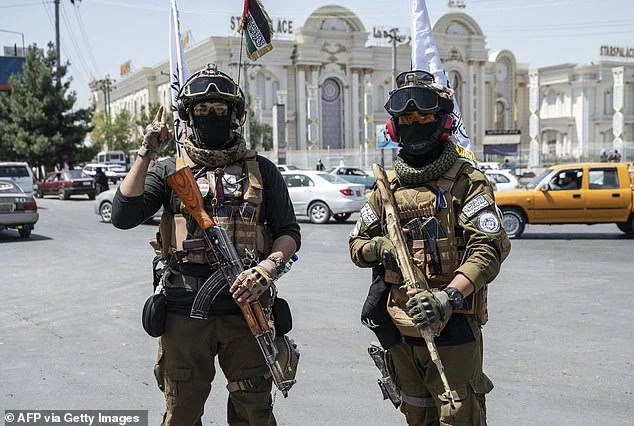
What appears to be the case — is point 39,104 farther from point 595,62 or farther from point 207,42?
point 595,62

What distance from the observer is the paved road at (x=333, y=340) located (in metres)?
4.78

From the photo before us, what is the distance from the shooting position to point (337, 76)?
215 ft

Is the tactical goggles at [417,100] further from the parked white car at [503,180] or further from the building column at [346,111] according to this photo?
the building column at [346,111]

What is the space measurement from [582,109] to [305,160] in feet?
111

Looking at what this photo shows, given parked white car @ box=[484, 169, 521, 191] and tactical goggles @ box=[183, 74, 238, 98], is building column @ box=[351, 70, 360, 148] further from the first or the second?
tactical goggles @ box=[183, 74, 238, 98]

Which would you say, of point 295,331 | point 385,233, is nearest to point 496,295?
point 295,331

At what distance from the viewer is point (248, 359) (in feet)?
11.2

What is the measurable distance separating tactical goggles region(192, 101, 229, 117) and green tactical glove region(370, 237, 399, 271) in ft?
Result: 3.23

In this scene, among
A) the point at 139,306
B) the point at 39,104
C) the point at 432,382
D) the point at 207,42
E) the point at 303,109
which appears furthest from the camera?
the point at 303,109

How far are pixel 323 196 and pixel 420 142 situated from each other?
15.4 metres

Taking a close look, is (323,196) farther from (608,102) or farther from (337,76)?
(608,102)

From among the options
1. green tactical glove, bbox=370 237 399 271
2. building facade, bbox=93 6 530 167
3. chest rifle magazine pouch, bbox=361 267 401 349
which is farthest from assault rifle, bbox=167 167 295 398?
building facade, bbox=93 6 530 167

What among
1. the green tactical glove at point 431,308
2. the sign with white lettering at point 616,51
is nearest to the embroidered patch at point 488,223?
the green tactical glove at point 431,308

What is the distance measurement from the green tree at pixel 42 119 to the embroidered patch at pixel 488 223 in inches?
1540
